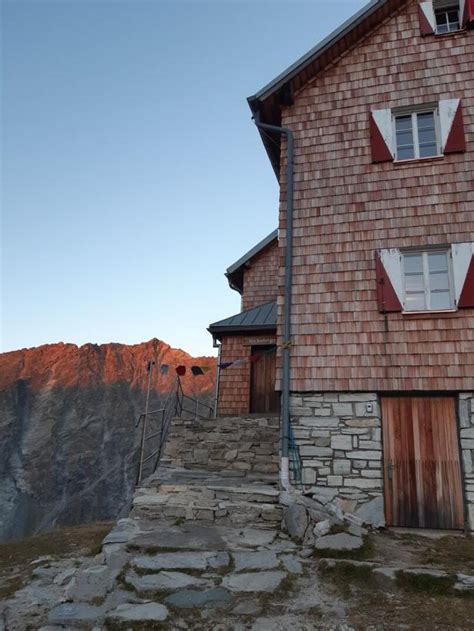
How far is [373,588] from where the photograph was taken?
461cm

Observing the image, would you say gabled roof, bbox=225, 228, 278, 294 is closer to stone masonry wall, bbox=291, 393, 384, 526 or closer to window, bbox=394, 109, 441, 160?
window, bbox=394, 109, 441, 160

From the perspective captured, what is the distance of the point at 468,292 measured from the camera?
7391 millimetres

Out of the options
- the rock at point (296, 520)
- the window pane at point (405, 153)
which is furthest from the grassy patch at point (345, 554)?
the window pane at point (405, 153)

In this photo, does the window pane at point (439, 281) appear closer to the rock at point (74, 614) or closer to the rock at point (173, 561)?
the rock at point (173, 561)

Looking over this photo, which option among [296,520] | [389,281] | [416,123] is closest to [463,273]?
[389,281]

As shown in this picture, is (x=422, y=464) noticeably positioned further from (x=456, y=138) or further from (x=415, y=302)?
(x=456, y=138)

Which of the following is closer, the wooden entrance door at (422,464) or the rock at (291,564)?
the rock at (291,564)

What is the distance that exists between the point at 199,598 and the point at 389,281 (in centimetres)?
544

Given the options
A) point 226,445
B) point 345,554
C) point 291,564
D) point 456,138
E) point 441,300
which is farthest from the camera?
point 226,445

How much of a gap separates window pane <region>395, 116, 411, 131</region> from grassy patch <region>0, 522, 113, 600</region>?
848 centimetres

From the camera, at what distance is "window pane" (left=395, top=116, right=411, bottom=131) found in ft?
28.3

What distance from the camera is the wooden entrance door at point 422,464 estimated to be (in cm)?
698

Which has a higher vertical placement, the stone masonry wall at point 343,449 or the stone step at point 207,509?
the stone masonry wall at point 343,449

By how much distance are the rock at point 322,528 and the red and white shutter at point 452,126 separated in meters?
6.31
